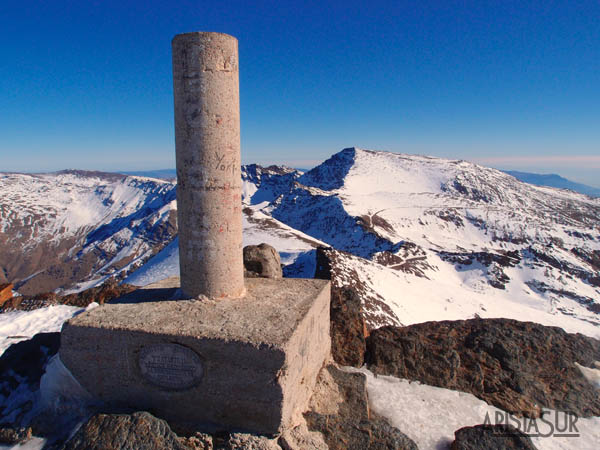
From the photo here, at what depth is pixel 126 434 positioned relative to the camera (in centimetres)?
593

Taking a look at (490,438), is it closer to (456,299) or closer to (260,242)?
(456,299)

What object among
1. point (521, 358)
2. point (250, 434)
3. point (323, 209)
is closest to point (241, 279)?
point (250, 434)

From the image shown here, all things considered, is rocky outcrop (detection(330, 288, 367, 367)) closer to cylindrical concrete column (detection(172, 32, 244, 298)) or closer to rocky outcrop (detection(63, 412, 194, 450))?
cylindrical concrete column (detection(172, 32, 244, 298))

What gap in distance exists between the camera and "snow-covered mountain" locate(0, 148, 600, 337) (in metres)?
30.5

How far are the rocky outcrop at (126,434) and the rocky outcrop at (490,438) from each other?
4.60 m

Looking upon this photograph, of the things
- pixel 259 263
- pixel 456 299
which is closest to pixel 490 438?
pixel 259 263

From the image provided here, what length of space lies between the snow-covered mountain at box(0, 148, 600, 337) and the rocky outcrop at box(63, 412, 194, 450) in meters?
17.1

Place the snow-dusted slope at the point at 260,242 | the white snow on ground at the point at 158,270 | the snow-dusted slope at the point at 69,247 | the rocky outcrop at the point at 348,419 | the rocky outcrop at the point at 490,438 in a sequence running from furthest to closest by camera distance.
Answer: the snow-dusted slope at the point at 69,247 < the white snow on ground at the point at 158,270 < the snow-dusted slope at the point at 260,242 < the rocky outcrop at the point at 348,419 < the rocky outcrop at the point at 490,438

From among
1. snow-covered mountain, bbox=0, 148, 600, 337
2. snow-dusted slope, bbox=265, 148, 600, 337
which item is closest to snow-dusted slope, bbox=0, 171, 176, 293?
snow-covered mountain, bbox=0, 148, 600, 337

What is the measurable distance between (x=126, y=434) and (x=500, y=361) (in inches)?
326

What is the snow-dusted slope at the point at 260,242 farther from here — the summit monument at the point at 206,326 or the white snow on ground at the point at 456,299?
the summit monument at the point at 206,326

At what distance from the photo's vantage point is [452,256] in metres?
49.1

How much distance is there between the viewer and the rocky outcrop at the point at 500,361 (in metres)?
8.07

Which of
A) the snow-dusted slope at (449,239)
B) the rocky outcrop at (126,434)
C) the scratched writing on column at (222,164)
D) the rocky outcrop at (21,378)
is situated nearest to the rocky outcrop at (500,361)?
the rocky outcrop at (126,434)
